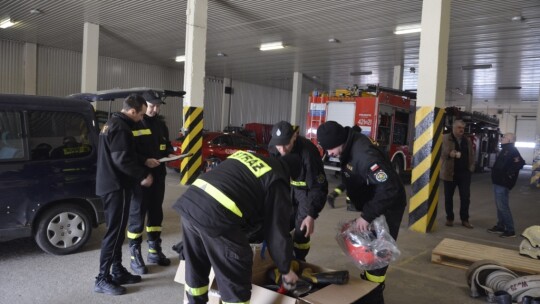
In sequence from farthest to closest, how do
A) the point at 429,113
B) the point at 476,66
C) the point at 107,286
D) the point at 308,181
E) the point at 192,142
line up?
the point at 476,66
the point at 192,142
the point at 429,113
the point at 308,181
the point at 107,286

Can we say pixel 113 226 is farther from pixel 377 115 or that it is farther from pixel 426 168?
pixel 377 115

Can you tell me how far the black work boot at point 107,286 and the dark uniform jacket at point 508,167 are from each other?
6.27m

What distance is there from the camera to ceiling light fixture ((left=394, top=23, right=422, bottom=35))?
11789mm

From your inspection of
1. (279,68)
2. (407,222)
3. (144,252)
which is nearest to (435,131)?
(407,222)

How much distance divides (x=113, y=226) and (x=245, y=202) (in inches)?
80.5

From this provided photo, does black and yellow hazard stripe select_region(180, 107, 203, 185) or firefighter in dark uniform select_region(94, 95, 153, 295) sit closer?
firefighter in dark uniform select_region(94, 95, 153, 295)

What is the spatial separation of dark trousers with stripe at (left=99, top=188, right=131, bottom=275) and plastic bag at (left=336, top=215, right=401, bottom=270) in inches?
87.5

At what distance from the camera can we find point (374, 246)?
3.42 metres

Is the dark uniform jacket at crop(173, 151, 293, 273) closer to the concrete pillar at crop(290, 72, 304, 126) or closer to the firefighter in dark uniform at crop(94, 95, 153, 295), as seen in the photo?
the firefighter in dark uniform at crop(94, 95, 153, 295)

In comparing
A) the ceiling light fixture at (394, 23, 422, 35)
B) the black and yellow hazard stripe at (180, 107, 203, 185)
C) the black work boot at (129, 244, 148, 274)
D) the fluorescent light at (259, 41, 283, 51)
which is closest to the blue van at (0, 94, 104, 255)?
the black work boot at (129, 244, 148, 274)

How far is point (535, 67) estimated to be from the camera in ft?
54.0

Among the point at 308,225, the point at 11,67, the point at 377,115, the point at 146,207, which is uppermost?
the point at 11,67

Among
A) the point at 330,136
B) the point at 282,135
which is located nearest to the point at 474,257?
the point at 330,136

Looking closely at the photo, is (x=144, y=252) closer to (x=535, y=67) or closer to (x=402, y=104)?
(x=402, y=104)
